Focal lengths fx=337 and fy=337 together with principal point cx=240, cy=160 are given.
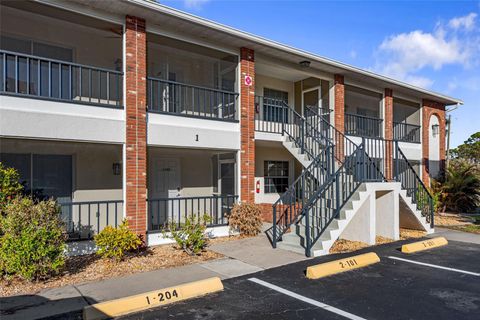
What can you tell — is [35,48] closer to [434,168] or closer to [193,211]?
[193,211]

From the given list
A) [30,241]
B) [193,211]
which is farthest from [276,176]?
[30,241]

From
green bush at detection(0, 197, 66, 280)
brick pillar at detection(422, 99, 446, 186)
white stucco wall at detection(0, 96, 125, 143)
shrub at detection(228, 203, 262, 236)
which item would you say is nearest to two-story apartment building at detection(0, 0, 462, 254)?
white stucco wall at detection(0, 96, 125, 143)

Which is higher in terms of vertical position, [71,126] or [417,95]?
[417,95]

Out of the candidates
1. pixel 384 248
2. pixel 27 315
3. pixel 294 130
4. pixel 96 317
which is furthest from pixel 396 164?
pixel 27 315

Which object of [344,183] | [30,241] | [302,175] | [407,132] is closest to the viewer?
[30,241]

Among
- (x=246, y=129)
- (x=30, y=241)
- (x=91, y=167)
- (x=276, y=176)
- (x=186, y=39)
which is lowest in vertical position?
(x=30, y=241)

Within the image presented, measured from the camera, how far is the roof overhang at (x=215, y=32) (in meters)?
7.82

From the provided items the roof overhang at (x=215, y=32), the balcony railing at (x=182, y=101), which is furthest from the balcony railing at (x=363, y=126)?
the balcony railing at (x=182, y=101)

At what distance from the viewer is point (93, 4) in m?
7.74

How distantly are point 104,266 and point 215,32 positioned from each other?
6.55 m

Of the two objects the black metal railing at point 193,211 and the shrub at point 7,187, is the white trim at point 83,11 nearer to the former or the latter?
the shrub at point 7,187

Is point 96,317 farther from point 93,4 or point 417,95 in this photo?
point 417,95

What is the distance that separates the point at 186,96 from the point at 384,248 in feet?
25.2

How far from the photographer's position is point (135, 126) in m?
8.26
